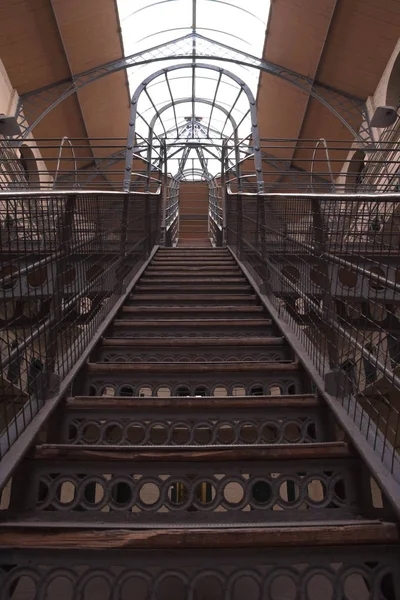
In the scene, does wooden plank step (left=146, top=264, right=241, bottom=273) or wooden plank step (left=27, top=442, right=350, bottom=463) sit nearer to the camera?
wooden plank step (left=27, top=442, right=350, bottom=463)

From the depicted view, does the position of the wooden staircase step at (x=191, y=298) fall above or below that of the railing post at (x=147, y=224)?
below

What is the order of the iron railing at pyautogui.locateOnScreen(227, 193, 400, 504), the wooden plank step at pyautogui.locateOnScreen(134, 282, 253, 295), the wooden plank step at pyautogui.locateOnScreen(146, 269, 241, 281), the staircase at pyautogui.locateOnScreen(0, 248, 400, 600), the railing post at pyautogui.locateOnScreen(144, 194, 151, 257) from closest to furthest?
the staircase at pyautogui.locateOnScreen(0, 248, 400, 600)
the iron railing at pyautogui.locateOnScreen(227, 193, 400, 504)
the wooden plank step at pyautogui.locateOnScreen(134, 282, 253, 295)
the wooden plank step at pyautogui.locateOnScreen(146, 269, 241, 281)
the railing post at pyautogui.locateOnScreen(144, 194, 151, 257)

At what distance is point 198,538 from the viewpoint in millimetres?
1399

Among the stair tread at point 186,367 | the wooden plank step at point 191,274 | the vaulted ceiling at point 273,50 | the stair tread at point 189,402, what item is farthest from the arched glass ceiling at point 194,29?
the stair tread at point 189,402

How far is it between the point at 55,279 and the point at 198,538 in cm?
132

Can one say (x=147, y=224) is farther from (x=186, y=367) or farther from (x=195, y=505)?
(x=195, y=505)

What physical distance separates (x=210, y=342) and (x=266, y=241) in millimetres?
1428

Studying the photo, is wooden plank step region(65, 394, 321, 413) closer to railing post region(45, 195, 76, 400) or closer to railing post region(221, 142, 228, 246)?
railing post region(45, 195, 76, 400)

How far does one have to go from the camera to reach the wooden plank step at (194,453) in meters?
1.75

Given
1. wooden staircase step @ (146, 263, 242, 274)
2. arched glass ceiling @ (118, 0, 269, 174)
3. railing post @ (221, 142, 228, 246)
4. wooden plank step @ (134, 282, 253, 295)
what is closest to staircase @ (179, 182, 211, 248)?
arched glass ceiling @ (118, 0, 269, 174)

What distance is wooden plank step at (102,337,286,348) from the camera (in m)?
2.98

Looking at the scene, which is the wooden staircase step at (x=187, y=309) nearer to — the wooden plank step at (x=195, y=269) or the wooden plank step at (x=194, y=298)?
the wooden plank step at (x=194, y=298)

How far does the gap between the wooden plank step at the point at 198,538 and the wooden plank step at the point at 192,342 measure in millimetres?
1609

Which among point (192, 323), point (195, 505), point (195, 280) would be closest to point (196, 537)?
point (195, 505)
